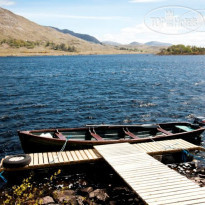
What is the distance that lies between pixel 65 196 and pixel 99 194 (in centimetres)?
166

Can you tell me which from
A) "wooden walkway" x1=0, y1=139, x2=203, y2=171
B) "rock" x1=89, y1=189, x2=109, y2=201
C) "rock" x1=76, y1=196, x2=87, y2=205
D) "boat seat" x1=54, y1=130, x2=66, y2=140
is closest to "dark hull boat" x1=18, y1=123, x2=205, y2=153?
"boat seat" x1=54, y1=130, x2=66, y2=140

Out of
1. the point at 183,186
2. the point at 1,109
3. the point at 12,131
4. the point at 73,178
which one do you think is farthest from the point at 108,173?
the point at 1,109

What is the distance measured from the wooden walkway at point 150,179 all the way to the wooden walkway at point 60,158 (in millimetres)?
711

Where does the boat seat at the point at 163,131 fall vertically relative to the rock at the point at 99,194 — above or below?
above

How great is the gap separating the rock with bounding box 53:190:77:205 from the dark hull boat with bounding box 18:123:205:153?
349cm

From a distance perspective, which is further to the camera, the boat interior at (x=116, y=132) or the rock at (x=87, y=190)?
the boat interior at (x=116, y=132)

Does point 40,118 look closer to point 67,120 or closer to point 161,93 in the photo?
point 67,120

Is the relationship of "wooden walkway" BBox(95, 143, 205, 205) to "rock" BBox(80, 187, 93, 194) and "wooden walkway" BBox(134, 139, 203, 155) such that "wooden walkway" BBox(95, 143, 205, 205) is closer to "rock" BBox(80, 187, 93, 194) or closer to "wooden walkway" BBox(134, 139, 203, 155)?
"wooden walkway" BBox(134, 139, 203, 155)

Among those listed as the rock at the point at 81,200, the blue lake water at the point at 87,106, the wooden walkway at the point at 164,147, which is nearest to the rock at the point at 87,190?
the rock at the point at 81,200

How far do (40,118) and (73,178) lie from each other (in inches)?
545

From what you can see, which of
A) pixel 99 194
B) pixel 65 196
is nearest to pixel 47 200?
pixel 65 196

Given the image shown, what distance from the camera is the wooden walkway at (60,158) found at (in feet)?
43.9

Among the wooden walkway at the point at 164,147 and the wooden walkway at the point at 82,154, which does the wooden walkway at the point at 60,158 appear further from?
the wooden walkway at the point at 164,147

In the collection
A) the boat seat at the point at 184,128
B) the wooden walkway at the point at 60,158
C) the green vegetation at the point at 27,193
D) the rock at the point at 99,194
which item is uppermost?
the boat seat at the point at 184,128
